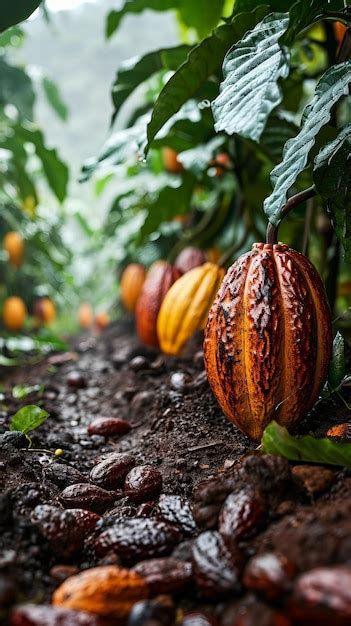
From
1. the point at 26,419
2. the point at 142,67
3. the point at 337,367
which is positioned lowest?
the point at 337,367

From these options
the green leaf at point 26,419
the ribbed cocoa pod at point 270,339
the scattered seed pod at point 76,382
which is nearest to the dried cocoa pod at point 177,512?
the ribbed cocoa pod at point 270,339

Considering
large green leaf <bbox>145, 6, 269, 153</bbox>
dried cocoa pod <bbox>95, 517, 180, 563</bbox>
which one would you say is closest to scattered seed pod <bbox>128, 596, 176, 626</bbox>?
dried cocoa pod <bbox>95, 517, 180, 563</bbox>

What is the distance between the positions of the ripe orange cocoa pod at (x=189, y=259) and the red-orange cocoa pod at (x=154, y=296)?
0.10 ft

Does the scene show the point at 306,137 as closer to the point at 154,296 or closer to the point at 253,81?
the point at 253,81

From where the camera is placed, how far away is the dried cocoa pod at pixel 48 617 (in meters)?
0.68

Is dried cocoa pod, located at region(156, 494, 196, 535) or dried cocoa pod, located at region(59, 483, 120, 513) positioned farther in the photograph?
dried cocoa pod, located at region(59, 483, 120, 513)

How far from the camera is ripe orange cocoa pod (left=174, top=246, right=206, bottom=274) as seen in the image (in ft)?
7.08

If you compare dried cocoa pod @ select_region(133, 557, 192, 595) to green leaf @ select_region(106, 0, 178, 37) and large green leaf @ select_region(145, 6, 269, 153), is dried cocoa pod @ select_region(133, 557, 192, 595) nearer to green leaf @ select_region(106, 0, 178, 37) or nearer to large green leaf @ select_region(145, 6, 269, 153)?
large green leaf @ select_region(145, 6, 269, 153)

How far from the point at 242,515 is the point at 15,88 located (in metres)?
2.03

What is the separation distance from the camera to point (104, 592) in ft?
2.40

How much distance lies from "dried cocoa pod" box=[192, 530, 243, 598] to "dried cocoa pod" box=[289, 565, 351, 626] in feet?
0.34

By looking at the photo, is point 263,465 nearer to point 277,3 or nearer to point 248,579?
point 248,579

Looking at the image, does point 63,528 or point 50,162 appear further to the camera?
point 50,162

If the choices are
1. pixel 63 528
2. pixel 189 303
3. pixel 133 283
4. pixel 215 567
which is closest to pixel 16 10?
pixel 189 303
